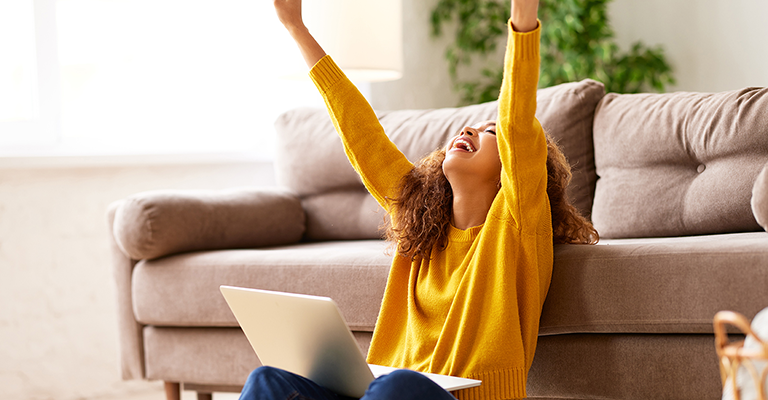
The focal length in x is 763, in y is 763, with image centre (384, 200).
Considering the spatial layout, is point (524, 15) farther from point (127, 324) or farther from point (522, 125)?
point (127, 324)

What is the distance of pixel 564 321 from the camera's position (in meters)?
1.33

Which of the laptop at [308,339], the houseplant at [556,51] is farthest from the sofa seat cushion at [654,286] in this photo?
the houseplant at [556,51]

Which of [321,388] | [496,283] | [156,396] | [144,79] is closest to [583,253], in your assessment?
[496,283]

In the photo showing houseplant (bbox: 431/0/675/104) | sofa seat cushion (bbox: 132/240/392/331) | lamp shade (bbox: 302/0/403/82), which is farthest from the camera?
houseplant (bbox: 431/0/675/104)

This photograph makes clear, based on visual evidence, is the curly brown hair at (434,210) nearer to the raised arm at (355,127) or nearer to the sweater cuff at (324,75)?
the raised arm at (355,127)

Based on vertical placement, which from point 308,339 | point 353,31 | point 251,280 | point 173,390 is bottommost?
point 173,390

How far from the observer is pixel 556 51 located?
11.2ft

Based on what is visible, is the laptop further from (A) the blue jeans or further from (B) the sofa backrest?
(B) the sofa backrest

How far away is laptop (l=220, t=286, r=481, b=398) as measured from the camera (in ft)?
3.24

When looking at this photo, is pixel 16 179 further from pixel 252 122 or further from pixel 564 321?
pixel 564 321

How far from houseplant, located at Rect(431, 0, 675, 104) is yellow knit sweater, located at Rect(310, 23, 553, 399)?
189 cm

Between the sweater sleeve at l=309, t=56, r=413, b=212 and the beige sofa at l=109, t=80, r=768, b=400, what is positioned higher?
the sweater sleeve at l=309, t=56, r=413, b=212

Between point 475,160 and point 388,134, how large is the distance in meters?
0.95

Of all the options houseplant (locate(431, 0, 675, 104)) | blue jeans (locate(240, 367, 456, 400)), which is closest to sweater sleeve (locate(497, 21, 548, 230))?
blue jeans (locate(240, 367, 456, 400))
